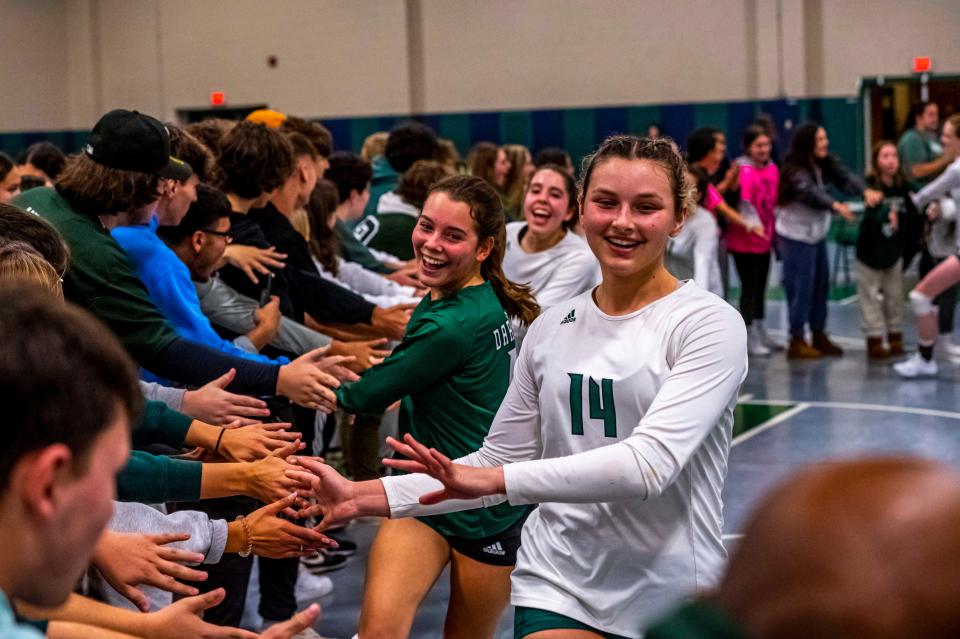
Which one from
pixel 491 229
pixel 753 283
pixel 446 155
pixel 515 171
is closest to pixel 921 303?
pixel 753 283

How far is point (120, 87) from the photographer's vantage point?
2248cm

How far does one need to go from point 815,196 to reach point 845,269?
534 cm

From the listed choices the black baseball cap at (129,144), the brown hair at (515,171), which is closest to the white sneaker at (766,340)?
the brown hair at (515,171)


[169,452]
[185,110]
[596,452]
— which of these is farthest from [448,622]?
[185,110]

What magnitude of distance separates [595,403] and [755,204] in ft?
29.4

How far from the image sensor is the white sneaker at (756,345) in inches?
455

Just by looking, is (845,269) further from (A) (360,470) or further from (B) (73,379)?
(B) (73,379)

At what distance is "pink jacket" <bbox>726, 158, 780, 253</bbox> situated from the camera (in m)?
11.5

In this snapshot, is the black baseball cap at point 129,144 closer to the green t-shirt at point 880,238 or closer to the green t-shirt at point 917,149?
the green t-shirt at point 880,238

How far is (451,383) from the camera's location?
13.7ft

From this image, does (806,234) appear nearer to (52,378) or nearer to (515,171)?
(515,171)

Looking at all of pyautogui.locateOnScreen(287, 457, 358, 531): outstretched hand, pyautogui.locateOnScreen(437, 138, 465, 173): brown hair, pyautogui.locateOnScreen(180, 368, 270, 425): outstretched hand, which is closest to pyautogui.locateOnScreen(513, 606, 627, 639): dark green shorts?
pyautogui.locateOnScreen(287, 457, 358, 531): outstretched hand

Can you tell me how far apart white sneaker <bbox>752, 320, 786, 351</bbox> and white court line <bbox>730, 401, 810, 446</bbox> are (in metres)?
2.26

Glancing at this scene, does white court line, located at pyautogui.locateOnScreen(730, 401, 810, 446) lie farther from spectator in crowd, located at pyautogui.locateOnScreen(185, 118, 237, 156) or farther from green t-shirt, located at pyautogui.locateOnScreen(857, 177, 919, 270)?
spectator in crowd, located at pyautogui.locateOnScreen(185, 118, 237, 156)
